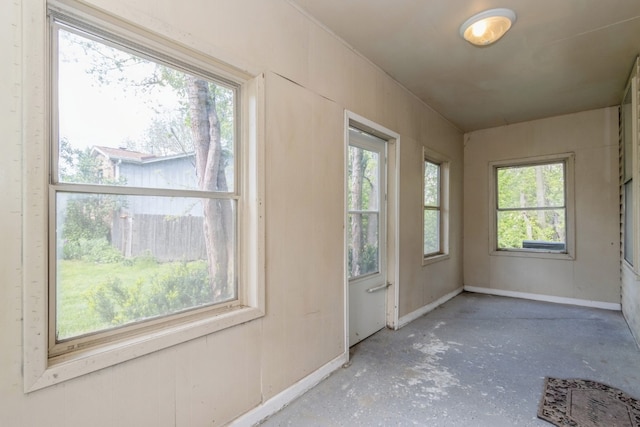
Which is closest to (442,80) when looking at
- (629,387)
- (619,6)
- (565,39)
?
(565,39)

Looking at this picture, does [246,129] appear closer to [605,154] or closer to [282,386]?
[282,386]

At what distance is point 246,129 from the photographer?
1.89 meters

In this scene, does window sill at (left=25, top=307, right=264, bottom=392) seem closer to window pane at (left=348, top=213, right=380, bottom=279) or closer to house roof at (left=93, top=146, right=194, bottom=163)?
house roof at (left=93, top=146, right=194, bottom=163)

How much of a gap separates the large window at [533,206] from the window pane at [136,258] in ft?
14.9

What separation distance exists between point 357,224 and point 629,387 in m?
2.28

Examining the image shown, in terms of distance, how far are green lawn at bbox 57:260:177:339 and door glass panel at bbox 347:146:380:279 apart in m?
1.92

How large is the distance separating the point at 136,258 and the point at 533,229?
5150 mm

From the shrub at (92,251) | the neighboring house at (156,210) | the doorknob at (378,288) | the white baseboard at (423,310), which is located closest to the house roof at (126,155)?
the neighboring house at (156,210)

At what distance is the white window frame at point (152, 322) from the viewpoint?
3.67 feet

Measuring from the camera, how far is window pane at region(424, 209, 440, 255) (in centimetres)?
418

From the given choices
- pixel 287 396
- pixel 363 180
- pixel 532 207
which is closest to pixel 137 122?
pixel 287 396

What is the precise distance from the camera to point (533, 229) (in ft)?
15.3

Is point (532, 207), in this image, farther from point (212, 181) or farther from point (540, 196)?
point (212, 181)

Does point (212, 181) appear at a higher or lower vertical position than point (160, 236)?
higher
